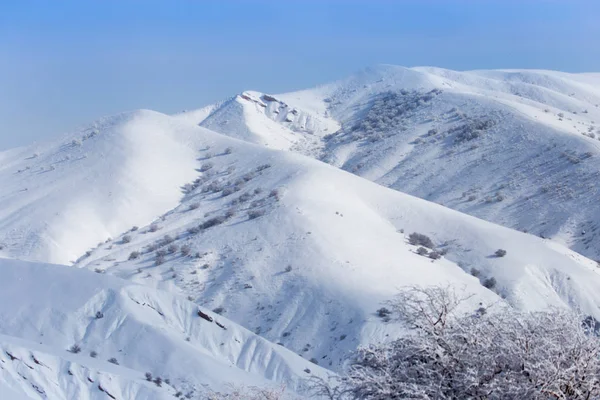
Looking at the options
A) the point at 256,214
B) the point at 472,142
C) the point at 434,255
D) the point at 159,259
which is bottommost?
the point at 159,259

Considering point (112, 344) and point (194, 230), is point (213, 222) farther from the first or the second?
point (112, 344)

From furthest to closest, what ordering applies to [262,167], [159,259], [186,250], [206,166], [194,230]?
[206,166]
[262,167]
[194,230]
[186,250]
[159,259]

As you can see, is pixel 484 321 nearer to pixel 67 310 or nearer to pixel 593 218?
pixel 67 310

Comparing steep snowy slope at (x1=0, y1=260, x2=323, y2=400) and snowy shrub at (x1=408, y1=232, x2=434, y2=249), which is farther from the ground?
steep snowy slope at (x1=0, y1=260, x2=323, y2=400)

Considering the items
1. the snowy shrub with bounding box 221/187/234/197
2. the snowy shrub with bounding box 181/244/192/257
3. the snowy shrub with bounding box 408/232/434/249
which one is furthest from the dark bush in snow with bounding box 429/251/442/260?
the snowy shrub with bounding box 221/187/234/197

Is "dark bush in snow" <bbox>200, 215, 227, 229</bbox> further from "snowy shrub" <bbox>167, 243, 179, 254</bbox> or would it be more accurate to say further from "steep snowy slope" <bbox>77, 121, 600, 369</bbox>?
"snowy shrub" <bbox>167, 243, 179, 254</bbox>

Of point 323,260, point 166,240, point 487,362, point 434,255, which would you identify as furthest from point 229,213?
point 487,362

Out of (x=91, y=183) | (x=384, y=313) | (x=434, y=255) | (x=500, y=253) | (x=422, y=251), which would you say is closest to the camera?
(x=384, y=313)
